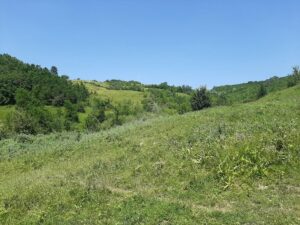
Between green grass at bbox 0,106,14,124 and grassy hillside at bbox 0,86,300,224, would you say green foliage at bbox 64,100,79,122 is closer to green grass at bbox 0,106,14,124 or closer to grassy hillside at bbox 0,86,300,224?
green grass at bbox 0,106,14,124

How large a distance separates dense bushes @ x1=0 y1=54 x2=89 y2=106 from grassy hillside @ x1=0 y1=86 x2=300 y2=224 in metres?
115

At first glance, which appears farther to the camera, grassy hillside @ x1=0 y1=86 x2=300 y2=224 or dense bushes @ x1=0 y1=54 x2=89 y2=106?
dense bushes @ x1=0 y1=54 x2=89 y2=106

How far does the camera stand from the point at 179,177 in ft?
63.3

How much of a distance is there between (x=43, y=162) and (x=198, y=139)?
36.8 feet

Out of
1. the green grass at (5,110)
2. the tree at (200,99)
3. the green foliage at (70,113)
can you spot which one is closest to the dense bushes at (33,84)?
the green grass at (5,110)

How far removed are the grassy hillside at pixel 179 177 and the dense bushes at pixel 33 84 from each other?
115m

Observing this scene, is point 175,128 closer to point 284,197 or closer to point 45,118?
point 284,197

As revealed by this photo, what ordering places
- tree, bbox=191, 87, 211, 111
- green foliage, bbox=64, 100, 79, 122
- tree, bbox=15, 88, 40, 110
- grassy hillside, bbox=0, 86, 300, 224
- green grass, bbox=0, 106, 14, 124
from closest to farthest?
grassy hillside, bbox=0, 86, 300, 224, tree, bbox=191, 87, 211, 111, green grass, bbox=0, 106, 14, 124, tree, bbox=15, 88, 40, 110, green foliage, bbox=64, 100, 79, 122

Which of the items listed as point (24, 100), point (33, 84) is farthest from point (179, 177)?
point (33, 84)

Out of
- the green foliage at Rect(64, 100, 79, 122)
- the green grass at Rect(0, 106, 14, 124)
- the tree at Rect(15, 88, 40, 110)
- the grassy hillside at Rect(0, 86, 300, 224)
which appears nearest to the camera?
the grassy hillside at Rect(0, 86, 300, 224)

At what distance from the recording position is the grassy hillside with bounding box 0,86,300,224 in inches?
589

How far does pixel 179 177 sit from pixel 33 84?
13463 cm

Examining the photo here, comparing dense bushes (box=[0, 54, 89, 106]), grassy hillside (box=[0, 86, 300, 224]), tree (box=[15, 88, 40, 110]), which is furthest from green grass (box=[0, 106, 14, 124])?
grassy hillside (box=[0, 86, 300, 224])

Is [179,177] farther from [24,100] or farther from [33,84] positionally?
[33,84]
